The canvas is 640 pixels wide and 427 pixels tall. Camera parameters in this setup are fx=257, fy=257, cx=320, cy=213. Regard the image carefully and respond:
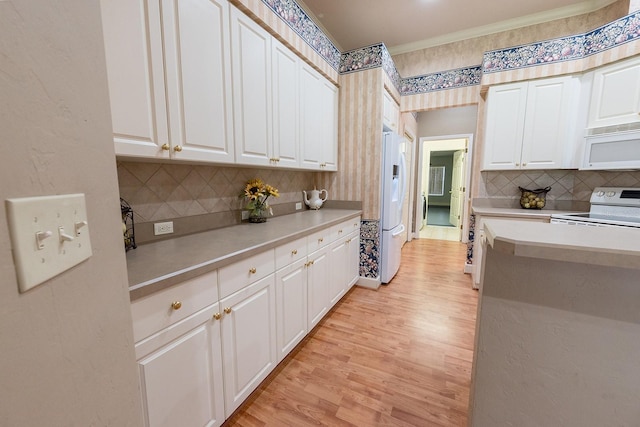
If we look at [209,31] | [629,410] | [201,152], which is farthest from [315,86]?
[629,410]

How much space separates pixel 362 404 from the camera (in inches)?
55.7

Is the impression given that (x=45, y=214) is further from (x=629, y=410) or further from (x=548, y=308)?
(x=629, y=410)

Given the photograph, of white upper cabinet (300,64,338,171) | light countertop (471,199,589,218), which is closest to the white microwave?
light countertop (471,199,589,218)

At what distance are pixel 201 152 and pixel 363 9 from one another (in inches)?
94.0

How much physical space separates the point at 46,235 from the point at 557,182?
12.7 feet

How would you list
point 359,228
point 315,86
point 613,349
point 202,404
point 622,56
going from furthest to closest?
point 359,228, point 315,86, point 622,56, point 202,404, point 613,349

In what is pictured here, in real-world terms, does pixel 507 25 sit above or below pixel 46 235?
above

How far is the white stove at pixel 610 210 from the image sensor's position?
2.17 meters

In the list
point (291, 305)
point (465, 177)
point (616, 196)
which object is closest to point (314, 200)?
point (291, 305)

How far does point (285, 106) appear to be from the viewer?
2.02 metres

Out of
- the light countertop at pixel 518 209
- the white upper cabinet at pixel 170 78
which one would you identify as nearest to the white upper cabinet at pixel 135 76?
the white upper cabinet at pixel 170 78

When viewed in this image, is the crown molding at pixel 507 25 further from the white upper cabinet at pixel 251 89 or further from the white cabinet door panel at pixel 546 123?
the white upper cabinet at pixel 251 89

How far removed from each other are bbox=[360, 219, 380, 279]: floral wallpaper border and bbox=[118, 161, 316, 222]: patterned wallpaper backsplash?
4.20ft

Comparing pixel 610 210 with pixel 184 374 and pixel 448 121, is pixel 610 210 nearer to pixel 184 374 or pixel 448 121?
pixel 448 121
